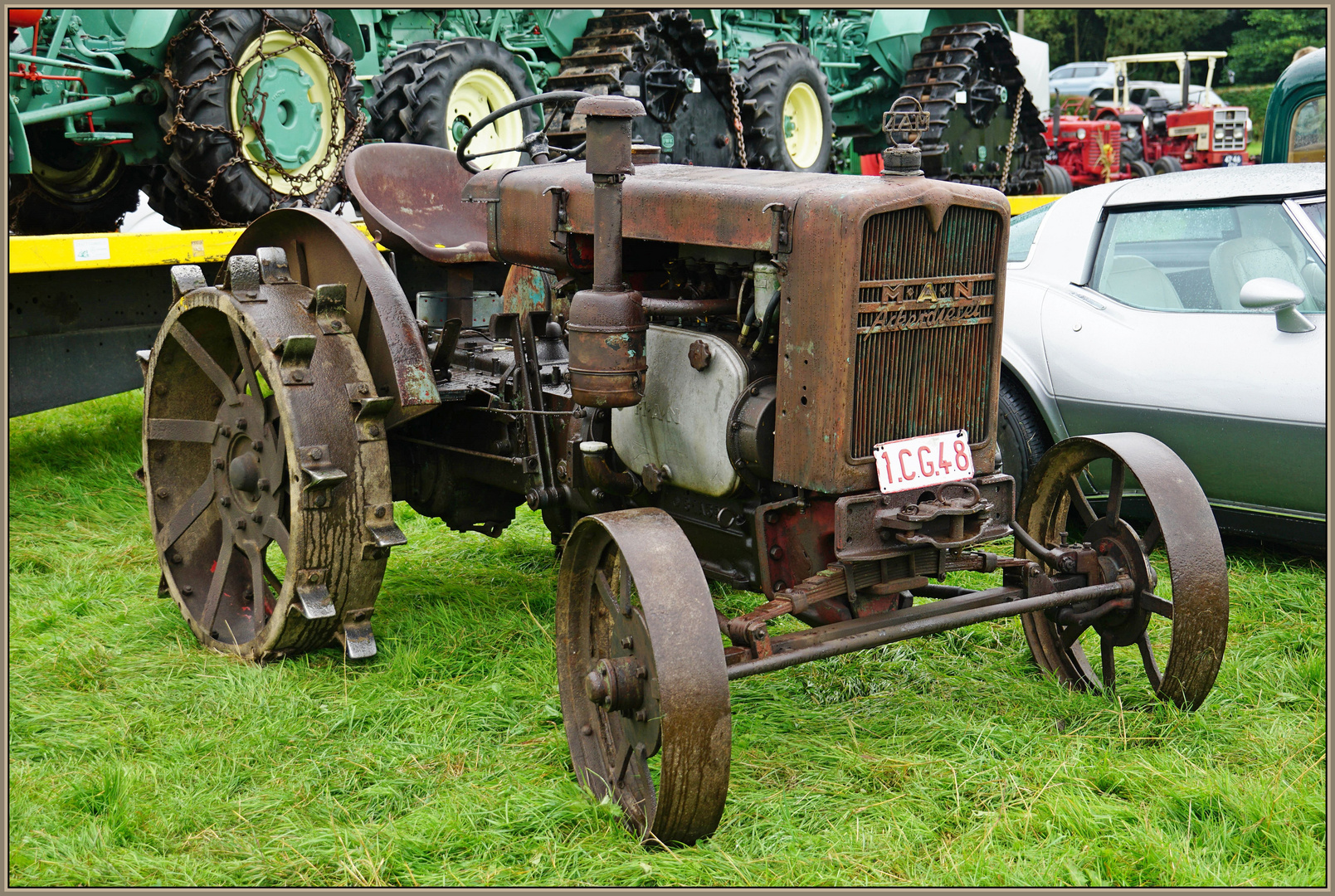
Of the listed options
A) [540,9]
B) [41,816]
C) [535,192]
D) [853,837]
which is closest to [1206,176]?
[535,192]

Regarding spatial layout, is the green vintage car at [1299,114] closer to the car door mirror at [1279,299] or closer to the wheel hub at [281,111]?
the car door mirror at [1279,299]

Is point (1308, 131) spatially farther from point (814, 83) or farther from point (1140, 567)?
point (814, 83)

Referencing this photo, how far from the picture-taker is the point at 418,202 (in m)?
4.49

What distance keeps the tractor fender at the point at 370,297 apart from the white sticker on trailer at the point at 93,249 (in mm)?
1771

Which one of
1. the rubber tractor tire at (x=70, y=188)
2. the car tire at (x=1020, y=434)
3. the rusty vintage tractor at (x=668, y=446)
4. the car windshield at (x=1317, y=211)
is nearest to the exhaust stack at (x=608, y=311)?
the rusty vintage tractor at (x=668, y=446)

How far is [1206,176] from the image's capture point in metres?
4.86

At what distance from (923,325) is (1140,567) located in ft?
3.20

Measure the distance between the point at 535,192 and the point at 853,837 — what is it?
1898mm

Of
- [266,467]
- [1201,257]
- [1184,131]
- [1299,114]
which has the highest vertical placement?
[1184,131]

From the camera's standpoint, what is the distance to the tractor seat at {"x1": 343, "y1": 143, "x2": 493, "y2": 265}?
13.7 ft

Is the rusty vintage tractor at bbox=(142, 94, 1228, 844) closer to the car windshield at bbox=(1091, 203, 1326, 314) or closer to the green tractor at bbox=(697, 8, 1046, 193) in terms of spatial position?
the car windshield at bbox=(1091, 203, 1326, 314)

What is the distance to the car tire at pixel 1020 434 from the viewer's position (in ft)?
16.0

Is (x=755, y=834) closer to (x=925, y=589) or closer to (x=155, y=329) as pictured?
(x=925, y=589)

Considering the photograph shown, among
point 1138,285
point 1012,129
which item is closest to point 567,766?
point 1138,285
